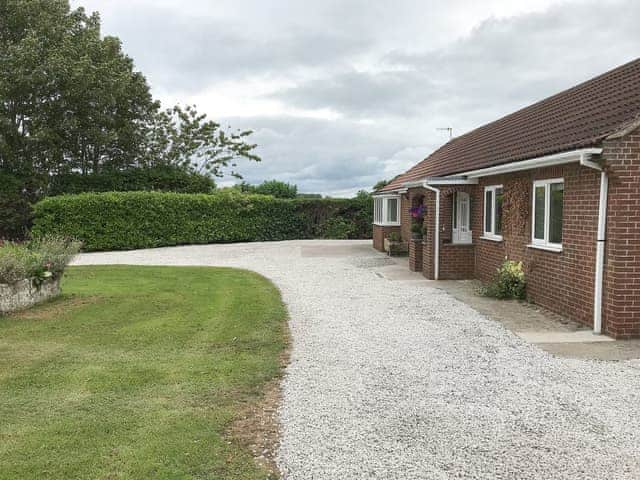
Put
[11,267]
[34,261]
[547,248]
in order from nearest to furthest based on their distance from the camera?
[11,267] < [547,248] < [34,261]

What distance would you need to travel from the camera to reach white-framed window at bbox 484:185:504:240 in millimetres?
12023

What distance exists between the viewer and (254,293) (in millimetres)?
11148

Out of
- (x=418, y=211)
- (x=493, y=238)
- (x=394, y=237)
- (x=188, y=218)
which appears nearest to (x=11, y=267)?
(x=493, y=238)

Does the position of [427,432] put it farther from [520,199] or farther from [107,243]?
[107,243]

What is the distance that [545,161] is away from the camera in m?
8.65

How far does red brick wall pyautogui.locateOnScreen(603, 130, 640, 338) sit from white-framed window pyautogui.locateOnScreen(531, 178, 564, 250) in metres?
1.63

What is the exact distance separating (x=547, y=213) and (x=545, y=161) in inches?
47.6

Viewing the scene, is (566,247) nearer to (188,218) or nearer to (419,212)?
(419,212)

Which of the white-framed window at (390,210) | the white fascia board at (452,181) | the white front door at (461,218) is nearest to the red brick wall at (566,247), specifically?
the white fascia board at (452,181)

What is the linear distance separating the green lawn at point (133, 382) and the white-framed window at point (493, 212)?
5.58 meters

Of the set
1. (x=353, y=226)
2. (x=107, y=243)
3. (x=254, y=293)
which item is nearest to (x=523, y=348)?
(x=254, y=293)

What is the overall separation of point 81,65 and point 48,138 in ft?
12.6

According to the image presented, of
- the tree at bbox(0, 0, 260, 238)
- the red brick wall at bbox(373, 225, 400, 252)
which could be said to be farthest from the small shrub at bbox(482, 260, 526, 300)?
the tree at bbox(0, 0, 260, 238)

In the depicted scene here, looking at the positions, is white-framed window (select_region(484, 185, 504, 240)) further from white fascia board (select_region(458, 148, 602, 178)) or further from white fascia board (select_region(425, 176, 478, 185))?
white fascia board (select_region(425, 176, 478, 185))
